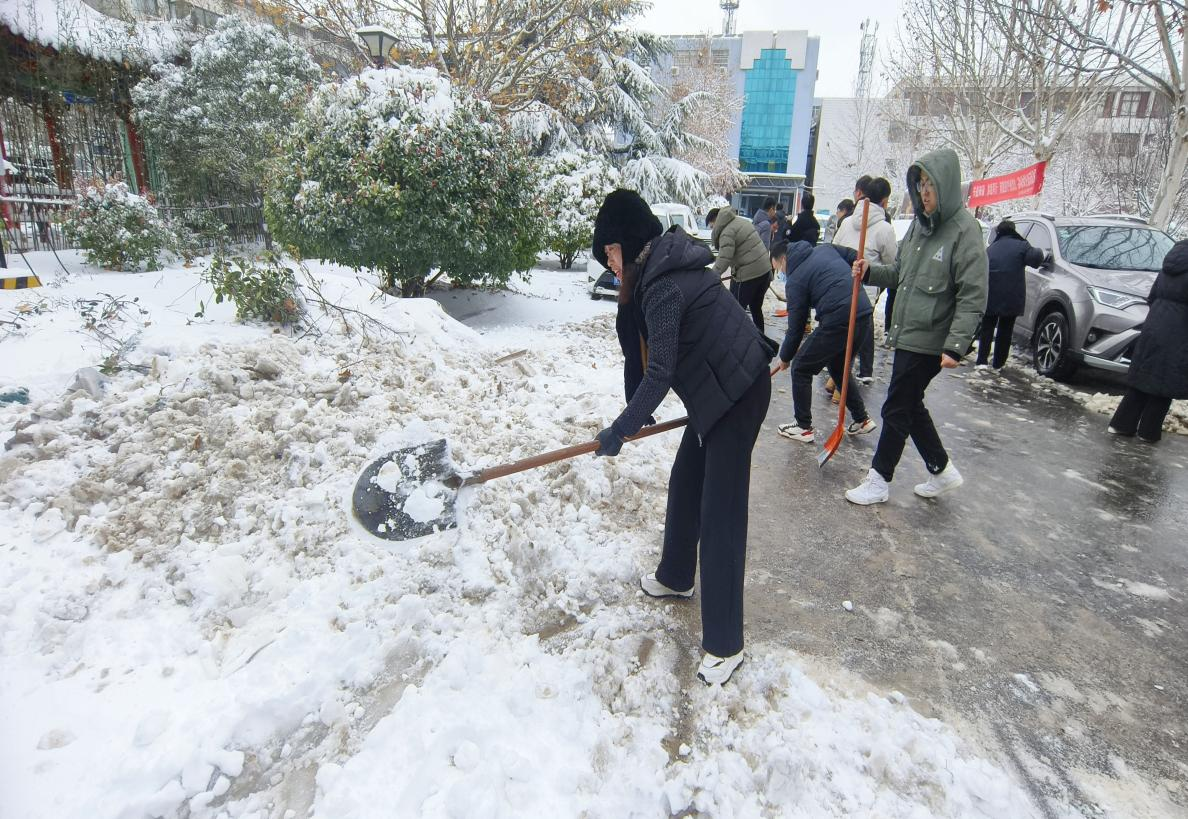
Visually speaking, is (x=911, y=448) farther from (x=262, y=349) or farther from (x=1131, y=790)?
(x=262, y=349)

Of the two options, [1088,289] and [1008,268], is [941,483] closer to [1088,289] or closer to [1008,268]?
[1008,268]

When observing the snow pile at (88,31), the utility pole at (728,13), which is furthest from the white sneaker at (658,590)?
the utility pole at (728,13)

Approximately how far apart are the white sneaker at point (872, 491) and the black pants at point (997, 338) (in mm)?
4524

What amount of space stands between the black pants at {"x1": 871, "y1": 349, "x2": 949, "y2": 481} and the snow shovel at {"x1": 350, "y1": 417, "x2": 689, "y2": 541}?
155 centimetres

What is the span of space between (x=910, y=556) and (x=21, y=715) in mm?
3731

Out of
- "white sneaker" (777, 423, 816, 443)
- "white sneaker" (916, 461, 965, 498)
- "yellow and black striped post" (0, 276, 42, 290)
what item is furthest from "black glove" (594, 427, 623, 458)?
"yellow and black striped post" (0, 276, 42, 290)

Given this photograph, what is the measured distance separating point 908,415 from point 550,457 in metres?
2.21

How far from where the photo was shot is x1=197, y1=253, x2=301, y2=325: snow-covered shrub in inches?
193

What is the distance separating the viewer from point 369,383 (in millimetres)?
4363

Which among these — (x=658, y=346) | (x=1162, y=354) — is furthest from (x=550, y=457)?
(x=1162, y=354)

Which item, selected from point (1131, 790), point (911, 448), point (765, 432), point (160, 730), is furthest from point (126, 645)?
point (911, 448)

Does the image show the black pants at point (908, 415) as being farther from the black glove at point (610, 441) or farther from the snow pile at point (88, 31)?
the snow pile at point (88, 31)

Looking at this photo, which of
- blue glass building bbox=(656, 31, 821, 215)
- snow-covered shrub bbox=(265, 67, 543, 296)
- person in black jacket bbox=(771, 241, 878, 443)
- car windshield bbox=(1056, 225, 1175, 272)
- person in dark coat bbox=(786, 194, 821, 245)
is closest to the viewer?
person in black jacket bbox=(771, 241, 878, 443)

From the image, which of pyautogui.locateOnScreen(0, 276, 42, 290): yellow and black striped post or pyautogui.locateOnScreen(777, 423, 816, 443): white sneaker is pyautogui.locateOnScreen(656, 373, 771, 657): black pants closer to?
pyautogui.locateOnScreen(777, 423, 816, 443): white sneaker
